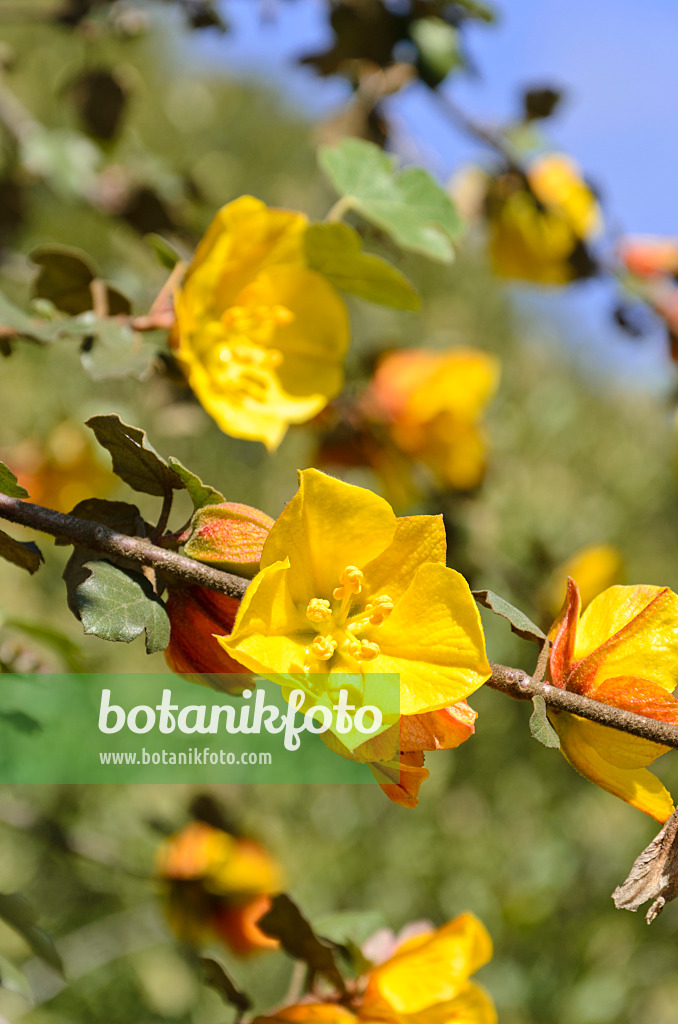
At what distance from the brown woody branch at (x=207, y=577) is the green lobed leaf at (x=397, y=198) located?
0.30 meters

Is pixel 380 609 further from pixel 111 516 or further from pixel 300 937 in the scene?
A: pixel 300 937

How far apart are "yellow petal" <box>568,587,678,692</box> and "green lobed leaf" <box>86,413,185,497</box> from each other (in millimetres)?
181

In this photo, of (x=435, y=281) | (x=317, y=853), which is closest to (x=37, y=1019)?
(x=317, y=853)

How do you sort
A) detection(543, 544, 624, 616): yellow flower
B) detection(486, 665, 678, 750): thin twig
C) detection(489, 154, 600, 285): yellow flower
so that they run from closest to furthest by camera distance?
detection(486, 665, 678, 750): thin twig → detection(489, 154, 600, 285): yellow flower → detection(543, 544, 624, 616): yellow flower

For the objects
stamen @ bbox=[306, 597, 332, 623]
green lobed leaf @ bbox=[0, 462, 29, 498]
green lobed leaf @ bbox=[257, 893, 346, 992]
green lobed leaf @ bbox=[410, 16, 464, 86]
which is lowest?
green lobed leaf @ bbox=[257, 893, 346, 992]

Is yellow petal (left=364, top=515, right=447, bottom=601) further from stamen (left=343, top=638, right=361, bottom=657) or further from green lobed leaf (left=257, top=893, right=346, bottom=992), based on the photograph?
green lobed leaf (left=257, top=893, right=346, bottom=992)

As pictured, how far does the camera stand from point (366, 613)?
0.35 metres

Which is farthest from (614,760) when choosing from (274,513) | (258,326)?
(274,513)

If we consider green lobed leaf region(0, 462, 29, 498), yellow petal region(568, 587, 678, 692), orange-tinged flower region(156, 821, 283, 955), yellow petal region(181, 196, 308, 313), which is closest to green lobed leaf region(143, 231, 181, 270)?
yellow petal region(181, 196, 308, 313)

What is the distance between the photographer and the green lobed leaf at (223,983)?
0.48 m

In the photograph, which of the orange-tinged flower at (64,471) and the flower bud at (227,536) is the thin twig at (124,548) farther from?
the orange-tinged flower at (64,471)

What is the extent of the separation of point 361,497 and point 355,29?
0.58m

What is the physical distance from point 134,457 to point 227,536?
0.20 feet

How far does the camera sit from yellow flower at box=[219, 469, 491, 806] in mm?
304
